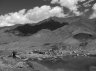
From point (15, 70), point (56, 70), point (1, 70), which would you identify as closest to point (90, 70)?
point (56, 70)

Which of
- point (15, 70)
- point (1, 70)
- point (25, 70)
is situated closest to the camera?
point (1, 70)

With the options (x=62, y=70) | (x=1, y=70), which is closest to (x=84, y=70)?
(x=62, y=70)

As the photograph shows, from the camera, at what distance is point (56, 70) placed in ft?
343

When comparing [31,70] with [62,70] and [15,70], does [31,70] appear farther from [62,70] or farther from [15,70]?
[62,70]

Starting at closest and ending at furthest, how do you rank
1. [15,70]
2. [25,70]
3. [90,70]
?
[15,70] → [25,70] → [90,70]

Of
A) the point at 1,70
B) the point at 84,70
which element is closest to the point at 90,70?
the point at 84,70

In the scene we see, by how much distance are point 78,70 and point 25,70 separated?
112ft

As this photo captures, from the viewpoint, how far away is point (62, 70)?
104 m

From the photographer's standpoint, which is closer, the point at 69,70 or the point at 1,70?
the point at 1,70

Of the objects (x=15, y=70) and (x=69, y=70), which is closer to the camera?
(x=15, y=70)

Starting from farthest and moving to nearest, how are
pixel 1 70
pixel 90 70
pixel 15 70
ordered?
pixel 90 70
pixel 15 70
pixel 1 70

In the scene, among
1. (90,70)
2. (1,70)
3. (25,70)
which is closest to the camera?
(1,70)

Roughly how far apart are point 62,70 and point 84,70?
11154 millimetres

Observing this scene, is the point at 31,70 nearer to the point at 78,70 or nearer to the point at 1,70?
the point at 1,70
